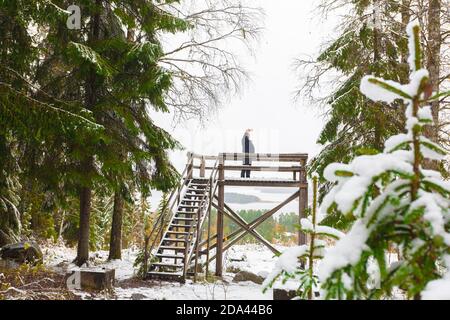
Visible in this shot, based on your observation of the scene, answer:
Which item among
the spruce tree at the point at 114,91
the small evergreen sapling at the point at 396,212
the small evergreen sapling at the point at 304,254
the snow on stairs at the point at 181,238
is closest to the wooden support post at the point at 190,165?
the snow on stairs at the point at 181,238

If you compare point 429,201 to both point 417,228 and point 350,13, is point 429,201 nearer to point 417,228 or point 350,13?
point 417,228

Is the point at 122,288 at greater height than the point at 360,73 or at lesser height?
lesser

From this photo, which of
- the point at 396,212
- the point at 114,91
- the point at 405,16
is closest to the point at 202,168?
the point at 114,91

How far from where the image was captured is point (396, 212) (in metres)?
1.84

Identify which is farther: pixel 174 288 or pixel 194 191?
pixel 194 191

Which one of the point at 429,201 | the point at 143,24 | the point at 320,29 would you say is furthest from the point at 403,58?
the point at 429,201

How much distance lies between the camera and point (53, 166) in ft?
30.9

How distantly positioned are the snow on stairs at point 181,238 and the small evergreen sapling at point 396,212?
883 centimetres

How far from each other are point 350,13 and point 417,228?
8.53 m

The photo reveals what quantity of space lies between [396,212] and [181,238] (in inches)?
414

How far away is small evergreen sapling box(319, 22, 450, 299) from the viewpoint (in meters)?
1.73

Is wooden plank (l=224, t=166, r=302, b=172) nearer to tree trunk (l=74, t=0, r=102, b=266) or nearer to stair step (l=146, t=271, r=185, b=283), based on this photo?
stair step (l=146, t=271, r=185, b=283)

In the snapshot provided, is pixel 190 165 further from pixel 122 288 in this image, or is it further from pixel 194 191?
pixel 122 288

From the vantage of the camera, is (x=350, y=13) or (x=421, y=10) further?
(x=350, y=13)
